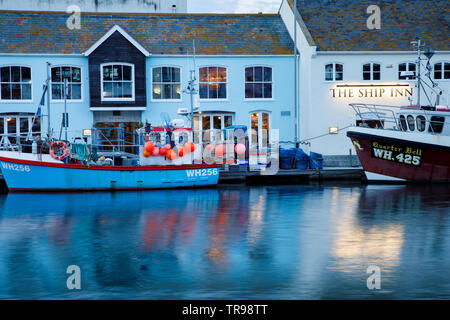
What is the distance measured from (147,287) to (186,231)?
20.6 ft

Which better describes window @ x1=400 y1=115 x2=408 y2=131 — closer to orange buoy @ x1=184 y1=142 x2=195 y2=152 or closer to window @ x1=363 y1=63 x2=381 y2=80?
window @ x1=363 y1=63 x2=381 y2=80

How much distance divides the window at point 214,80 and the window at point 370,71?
25.2 ft

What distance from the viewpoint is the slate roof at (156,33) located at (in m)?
35.0

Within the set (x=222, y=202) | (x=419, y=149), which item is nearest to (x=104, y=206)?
(x=222, y=202)

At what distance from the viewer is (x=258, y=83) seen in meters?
36.3

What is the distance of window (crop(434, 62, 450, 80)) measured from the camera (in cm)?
3607

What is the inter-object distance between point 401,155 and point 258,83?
35.1 ft

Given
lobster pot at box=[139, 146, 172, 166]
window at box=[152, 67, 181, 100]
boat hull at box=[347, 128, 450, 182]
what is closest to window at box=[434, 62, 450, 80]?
boat hull at box=[347, 128, 450, 182]

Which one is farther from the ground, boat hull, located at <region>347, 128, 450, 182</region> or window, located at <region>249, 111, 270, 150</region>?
window, located at <region>249, 111, 270, 150</region>

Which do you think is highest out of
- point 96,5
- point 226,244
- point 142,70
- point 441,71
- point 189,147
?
point 96,5

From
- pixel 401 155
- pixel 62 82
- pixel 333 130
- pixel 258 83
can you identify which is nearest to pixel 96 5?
pixel 62 82

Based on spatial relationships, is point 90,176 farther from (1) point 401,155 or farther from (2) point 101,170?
(1) point 401,155

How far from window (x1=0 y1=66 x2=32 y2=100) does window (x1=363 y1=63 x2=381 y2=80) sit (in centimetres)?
1806
